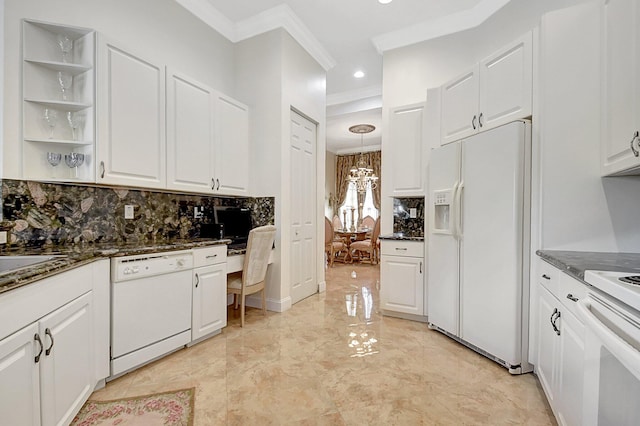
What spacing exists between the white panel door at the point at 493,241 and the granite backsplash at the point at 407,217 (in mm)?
1043

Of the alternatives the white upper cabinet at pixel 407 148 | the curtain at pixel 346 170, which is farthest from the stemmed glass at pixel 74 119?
the curtain at pixel 346 170

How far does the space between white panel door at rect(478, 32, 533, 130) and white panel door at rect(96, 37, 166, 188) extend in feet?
8.80

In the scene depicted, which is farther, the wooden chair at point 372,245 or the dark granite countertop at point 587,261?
the wooden chair at point 372,245

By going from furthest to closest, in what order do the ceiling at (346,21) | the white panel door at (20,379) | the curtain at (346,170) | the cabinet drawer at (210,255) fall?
the curtain at (346,170) → the ceiling at (346,21) → the cabinet drawer at (210,255) → the white panel door at (20,379)

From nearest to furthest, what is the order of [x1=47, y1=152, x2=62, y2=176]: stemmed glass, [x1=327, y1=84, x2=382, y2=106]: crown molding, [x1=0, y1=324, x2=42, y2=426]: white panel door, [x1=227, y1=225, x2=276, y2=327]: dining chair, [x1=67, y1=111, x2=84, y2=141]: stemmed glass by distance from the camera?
[x1=0, y1=324, x2=42, y2=426]: white panel door → [x1=47, y1=152, x2=62, y2=176]: stemmed glass → [x1=67, y1=111, x2=84, y2=141]: stemmed glass → [x1=227, y1=225, x2=276, y2=327]: dining chair → [x1=327, y1=84, x2=382, y2=106]: crown molding

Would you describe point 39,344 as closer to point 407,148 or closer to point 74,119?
point 74,119

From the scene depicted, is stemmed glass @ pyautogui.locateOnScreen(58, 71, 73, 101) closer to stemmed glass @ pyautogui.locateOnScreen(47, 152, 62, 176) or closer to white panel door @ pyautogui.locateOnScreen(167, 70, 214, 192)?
stemmed glass @ pyautogui.locateOnScreen(47, 152, 62, 176)

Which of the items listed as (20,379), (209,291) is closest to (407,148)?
(209,291)

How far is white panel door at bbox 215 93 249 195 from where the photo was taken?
313cm

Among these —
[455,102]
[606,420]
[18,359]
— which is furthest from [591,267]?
[18,359]

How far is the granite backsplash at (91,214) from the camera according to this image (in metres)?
2.03

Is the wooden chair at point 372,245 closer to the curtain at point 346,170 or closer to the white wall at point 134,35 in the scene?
the curtain at point 346,170

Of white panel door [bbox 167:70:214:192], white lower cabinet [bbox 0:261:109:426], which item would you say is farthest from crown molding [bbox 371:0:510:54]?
white lower cabinet [bbox 0:261:109:426]

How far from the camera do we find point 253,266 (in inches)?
118
